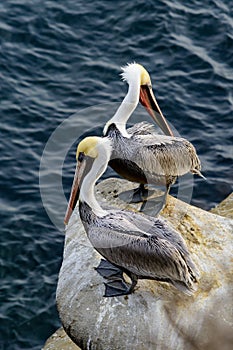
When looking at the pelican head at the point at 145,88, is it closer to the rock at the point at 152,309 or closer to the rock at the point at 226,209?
the rock at the point at 226,209

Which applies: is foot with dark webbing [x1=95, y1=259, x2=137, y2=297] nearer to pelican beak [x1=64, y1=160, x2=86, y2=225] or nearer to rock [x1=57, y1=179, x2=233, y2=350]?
rock [x1=57, y1=179, x2=233, y2=350]

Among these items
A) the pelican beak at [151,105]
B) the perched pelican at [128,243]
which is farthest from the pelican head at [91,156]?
the pelican beak at [151,105]

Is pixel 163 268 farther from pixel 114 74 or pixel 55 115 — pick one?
pixel 114 74

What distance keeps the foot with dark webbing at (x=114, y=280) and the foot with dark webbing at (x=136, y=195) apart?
3.43 feet

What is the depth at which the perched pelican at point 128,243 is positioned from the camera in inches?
260

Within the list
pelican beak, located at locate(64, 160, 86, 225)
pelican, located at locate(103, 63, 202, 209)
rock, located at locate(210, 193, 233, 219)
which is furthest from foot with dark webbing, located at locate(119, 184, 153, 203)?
rock, located at locate(210, 193, 233, 219)

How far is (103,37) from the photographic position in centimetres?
1309

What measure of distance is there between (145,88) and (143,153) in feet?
4.13

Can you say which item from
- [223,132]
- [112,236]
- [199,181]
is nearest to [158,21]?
[223,132]

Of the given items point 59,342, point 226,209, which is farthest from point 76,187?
point 226,209

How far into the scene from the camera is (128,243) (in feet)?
21.9

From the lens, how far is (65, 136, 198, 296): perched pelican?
659cm

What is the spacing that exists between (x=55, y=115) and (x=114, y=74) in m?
1.47

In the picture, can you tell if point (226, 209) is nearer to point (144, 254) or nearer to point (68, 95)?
point (144, 254)
